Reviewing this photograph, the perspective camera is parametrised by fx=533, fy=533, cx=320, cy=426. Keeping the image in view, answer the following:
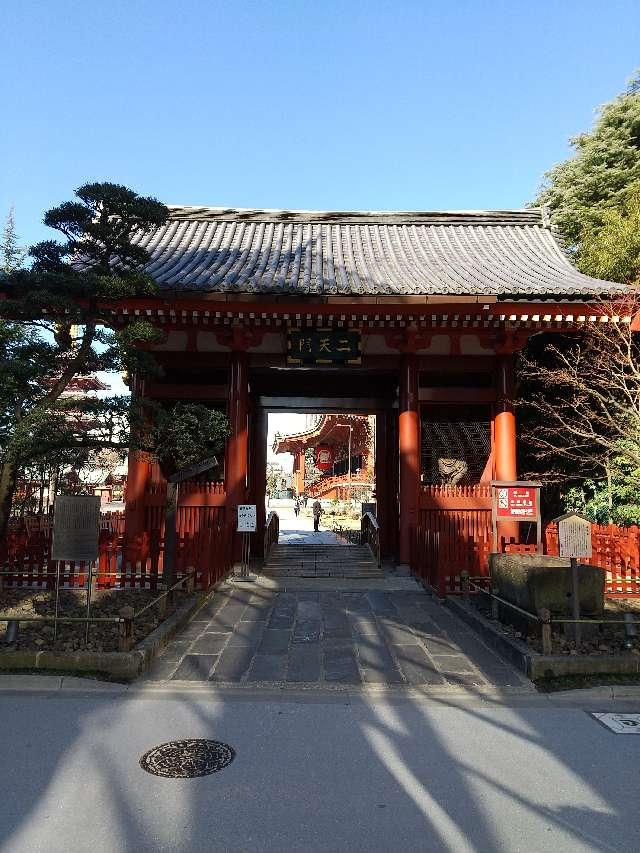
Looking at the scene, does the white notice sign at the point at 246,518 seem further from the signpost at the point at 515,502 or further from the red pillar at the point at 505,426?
the red pillar at the point at 505,426

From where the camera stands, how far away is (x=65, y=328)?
22.8 feet

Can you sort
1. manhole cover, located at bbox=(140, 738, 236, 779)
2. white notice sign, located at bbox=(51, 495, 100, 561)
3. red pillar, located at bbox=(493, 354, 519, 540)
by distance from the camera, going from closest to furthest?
manhole cover, located at bbox=(140, 738, 236, 779)
white notice sign, located at bbox=(51, 495, 100, 561)
red pillar, located at bbox=(493, 354, 519, 540)

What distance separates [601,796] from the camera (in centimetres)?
310

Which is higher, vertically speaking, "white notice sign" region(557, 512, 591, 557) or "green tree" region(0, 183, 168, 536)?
"green tree" region(0, 183, 168, 536)

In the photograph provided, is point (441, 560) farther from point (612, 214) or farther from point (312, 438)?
point (312, 438)

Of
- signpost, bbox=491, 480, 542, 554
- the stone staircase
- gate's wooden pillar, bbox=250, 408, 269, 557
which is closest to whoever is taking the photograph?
signpost, bbox=491, 480, 542, 554

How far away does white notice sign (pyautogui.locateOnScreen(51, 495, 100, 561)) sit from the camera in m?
5.97

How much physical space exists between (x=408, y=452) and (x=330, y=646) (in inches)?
A: 197

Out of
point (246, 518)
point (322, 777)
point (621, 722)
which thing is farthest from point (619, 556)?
point (322, 777)

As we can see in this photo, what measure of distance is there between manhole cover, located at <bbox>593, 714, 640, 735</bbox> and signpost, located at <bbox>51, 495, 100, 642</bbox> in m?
5.14

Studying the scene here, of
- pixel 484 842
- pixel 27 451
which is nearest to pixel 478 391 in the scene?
pixel 27 451

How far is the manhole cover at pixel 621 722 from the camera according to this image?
402 centimetres

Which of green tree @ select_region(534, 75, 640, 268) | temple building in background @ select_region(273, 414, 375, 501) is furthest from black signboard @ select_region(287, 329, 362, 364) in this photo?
temple building in background @ select_region(273, 414, 375, 501)

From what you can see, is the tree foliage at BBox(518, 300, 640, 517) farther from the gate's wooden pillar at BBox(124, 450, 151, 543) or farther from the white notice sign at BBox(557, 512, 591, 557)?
the gate's wooden pillar at BBox(124, 450, 151, 543)
